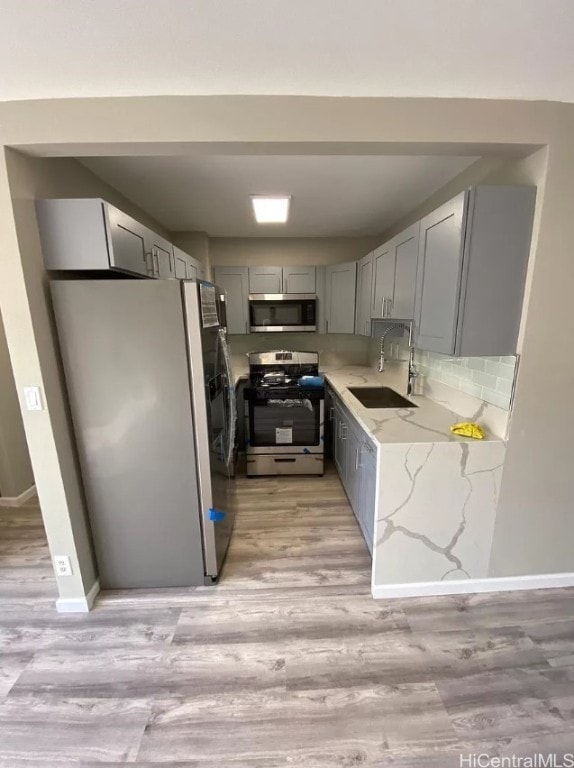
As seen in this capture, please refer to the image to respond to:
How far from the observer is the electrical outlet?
1.66 meters

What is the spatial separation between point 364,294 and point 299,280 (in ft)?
2.71

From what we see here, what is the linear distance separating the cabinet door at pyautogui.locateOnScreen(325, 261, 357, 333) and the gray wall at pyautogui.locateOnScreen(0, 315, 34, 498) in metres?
3.12

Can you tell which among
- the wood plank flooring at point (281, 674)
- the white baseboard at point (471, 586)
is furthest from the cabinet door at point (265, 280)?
the white baseboard at point (471, 586)

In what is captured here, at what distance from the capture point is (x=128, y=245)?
1.69 m

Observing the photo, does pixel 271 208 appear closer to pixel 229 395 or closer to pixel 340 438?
pixel 229 395

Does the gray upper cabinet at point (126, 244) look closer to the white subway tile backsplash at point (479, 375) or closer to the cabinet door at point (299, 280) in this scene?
the cabinet door at point (299, 280)

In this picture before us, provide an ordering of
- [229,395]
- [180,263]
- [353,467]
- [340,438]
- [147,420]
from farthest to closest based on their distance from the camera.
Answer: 1. [340,438]
2. [180,263]
3. [353,467]
4. [229,395]
5. [147,420]

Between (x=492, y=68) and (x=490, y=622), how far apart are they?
2.56m

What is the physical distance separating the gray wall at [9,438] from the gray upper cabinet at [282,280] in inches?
93.7

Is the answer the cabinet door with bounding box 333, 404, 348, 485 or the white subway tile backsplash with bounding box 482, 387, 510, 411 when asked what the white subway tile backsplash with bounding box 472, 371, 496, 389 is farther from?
the cabinet door with bounding box 333, 404, 348, 485

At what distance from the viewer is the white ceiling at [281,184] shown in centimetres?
191

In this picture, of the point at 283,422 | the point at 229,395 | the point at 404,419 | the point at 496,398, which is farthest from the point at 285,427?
the point at 496,398

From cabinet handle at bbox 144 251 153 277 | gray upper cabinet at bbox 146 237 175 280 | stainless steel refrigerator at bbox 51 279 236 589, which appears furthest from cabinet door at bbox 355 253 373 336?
cabinet handle at bbox 144 251 153 277

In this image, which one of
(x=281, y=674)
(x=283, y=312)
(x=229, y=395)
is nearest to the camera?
(x=281, y=674)
